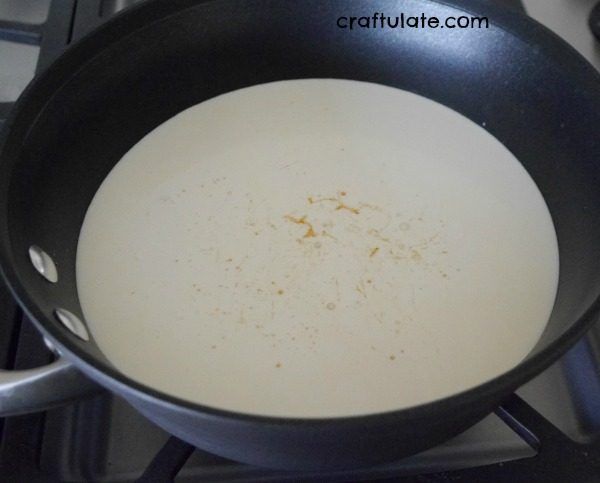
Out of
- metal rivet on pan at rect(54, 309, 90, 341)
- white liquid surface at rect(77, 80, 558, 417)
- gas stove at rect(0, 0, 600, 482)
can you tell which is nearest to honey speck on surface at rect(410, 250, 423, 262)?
white liquid surface at rect(77, 80, 558, 417)

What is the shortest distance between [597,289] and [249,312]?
0.87 feet

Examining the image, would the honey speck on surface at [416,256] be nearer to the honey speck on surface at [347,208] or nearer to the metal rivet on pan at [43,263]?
the honey speck on surface at [347,208]

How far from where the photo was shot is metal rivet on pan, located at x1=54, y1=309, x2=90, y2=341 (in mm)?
477

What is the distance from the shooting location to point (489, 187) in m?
0.66

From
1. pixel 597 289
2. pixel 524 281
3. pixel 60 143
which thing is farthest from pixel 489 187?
pixel 60 143

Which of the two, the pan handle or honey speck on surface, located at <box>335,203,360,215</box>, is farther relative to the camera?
honey speck on surface, located at <box>335,203,360,215</box>

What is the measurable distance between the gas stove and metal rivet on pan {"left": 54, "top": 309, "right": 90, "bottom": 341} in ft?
0.15

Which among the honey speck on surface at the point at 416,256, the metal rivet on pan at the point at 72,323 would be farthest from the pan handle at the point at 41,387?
the honey speck on surface at the point at 416,256

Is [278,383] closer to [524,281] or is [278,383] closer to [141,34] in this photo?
[524,281]

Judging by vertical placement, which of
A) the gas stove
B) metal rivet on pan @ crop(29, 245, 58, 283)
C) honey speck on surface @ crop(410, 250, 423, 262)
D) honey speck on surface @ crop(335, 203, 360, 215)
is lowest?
the gas stove

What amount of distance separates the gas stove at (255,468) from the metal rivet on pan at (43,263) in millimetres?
66

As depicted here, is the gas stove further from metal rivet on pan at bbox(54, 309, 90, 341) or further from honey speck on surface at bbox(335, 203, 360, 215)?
honey speck on surface at bbox(335, 203, 360, 215)

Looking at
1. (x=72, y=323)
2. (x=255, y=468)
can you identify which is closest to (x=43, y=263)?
(x=72, y=323)

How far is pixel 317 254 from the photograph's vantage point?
629 millimetres
